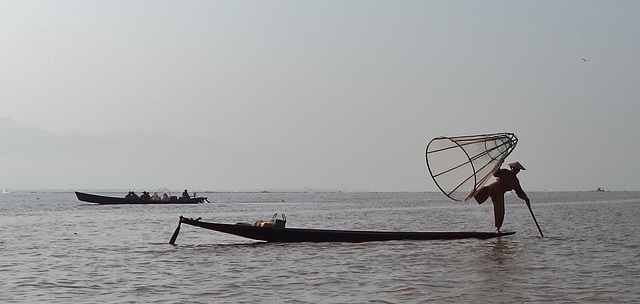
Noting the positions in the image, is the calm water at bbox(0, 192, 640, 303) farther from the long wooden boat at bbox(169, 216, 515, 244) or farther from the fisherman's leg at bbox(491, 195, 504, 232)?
the fisherman's leg at bbox(491, 195, 504, 232)

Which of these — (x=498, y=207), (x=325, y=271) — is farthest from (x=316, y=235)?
(x=325, y=271)

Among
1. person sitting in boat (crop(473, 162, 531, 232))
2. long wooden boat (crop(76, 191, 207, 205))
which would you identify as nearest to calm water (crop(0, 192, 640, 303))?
person sitting in boat (crop(473, 162, 531, 232))

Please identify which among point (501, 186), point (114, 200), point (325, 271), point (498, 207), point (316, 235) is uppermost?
point (114, 200)

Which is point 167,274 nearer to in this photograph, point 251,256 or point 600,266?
point 251,256

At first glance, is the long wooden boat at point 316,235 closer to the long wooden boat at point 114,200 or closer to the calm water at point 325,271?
the calm water at point 325,271

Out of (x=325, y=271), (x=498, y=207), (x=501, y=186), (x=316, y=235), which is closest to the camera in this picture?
(x=325, y=271)

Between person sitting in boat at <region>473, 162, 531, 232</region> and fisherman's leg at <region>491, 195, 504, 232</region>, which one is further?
fisherman's leg at <region>491, 195, 504, 232</region>

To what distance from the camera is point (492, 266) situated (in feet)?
57.6

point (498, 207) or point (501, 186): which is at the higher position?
point (501, 186)

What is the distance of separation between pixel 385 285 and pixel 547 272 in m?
4.59

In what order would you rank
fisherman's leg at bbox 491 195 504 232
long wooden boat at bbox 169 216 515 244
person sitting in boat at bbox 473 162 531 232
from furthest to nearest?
1. fisherman's leg at bbox 491 195 504 232
2. person sitting in boat at bbox 473 162 531 232
3. long wooden boat at bbox 169 216 515 244

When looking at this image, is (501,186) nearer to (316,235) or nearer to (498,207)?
(498,207)

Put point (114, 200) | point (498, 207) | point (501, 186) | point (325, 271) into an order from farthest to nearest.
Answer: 1. point (114, 200)
2. point (498, 207)
3. point (501, 186)
4. point (325, 271)

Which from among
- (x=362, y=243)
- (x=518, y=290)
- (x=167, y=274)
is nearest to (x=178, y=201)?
(x=362, y=243)
